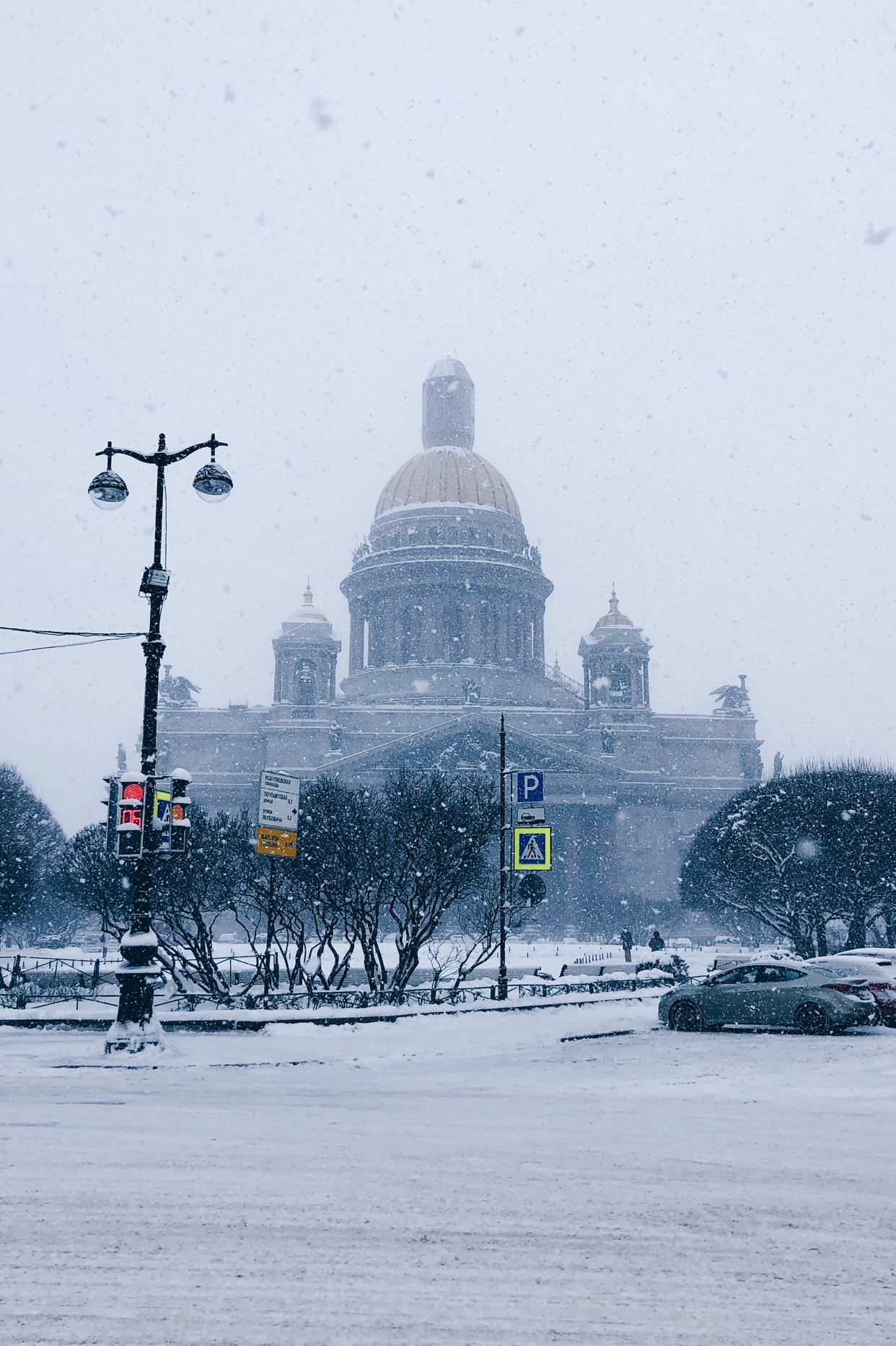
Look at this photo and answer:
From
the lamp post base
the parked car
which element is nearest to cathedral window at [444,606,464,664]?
the parked car

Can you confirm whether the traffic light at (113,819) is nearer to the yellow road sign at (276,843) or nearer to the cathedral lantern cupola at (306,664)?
the yellow road sign at (276,843)

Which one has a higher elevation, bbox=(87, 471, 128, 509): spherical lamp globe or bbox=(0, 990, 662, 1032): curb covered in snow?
bbox=(87, 471, 128, 509): spherical lamp globe

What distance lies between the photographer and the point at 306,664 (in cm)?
7888

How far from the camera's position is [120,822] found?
15.1 meters

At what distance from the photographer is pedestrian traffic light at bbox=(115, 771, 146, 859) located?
14930 millimetres

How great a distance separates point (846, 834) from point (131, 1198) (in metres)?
42.6

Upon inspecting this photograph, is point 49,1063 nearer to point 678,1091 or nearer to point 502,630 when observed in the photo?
point 678,1091

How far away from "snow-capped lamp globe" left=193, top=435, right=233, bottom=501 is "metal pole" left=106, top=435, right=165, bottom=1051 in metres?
1.55

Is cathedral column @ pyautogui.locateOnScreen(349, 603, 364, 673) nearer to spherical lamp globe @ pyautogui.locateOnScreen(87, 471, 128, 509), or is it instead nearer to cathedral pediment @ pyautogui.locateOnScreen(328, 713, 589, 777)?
cathedral pediment @ pyautogui.locateOnScreen(328, 713, 589, 777)

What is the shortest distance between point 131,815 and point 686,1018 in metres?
9.82

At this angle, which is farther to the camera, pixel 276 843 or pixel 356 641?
pixel 356 641

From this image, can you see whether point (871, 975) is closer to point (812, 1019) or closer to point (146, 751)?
point (812, 1019)

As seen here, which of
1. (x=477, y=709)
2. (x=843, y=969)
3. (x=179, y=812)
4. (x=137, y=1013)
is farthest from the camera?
(x=477, y=709)

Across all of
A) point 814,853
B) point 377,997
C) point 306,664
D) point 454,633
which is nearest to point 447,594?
point 454,633
